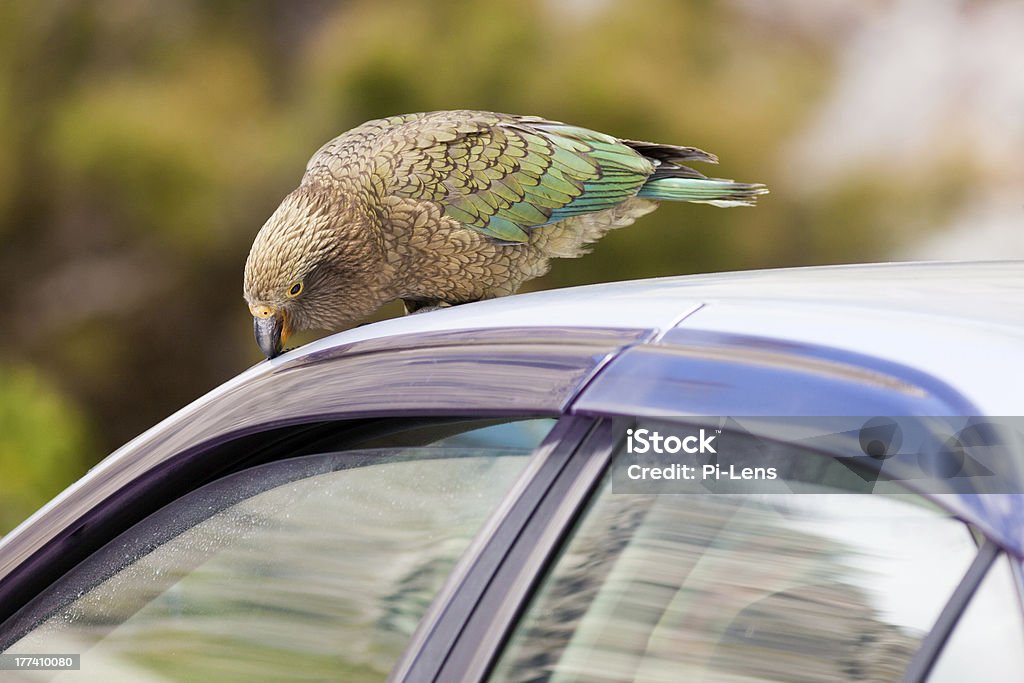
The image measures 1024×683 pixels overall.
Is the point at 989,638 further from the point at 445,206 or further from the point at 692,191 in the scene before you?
the point at 692,191

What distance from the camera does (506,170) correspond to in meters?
2.44

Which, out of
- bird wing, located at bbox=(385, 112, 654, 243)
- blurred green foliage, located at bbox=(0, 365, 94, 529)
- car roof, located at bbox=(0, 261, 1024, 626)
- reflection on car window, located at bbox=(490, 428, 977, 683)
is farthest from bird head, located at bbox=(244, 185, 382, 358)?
blurred green foliage, located at bbox=(0, 365, 94, 529)

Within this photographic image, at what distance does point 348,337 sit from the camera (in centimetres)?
115

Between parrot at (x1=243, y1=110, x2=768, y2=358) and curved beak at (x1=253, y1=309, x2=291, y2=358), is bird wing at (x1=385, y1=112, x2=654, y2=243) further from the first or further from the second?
curved beak at (x1=253, y1=309, x2=291, y2=358)

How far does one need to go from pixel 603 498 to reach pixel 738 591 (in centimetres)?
13

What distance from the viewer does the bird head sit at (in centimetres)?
215

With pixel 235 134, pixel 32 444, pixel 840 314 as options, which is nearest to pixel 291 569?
pixel 840 314

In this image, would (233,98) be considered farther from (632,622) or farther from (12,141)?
(632,622)

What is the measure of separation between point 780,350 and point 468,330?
330mm

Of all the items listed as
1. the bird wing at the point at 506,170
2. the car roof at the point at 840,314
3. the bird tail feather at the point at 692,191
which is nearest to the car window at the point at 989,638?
the car roof at the point at 840,314

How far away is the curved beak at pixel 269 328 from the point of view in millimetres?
2164

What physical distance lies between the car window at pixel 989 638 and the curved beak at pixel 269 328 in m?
1.68

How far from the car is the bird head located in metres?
0.97

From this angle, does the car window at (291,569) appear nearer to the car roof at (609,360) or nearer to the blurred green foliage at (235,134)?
the car roof at (609,360)
